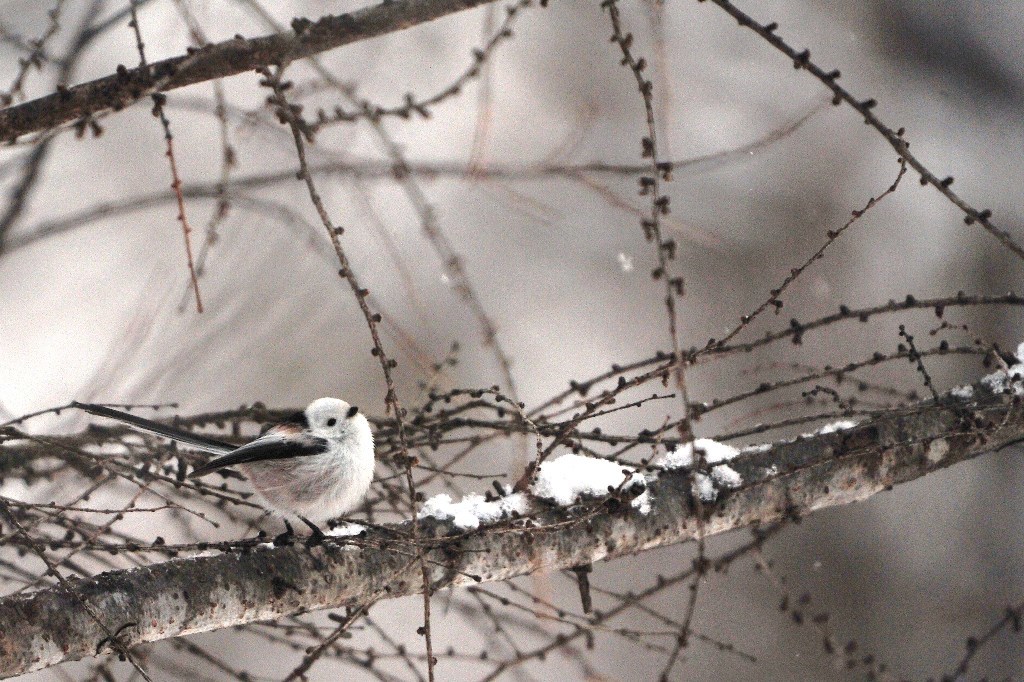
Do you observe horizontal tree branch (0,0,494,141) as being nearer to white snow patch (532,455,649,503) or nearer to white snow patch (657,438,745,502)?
white snow patch (532,455,649,503)

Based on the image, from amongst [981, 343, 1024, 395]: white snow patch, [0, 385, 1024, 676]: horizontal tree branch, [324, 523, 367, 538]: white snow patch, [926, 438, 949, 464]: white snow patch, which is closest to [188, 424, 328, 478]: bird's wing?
[324, 523, 367, 538]: white snow patch

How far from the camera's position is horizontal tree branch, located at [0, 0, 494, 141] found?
1.66 m

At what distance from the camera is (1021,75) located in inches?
258

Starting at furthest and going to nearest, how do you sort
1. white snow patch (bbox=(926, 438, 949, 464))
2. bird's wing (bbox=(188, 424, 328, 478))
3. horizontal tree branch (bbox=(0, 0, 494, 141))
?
white snow patch (bbox=(926, 438, 949, 464)), bird's wing (bbox=(188, 424, 328, 478)), horizontal tree branch (bbox=(0, 0, 494, 141))

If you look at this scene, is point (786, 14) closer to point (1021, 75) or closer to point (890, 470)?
point (1021, 75)

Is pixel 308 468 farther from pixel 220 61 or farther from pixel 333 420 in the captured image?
pixel 220 61

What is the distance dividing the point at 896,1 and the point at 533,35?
245 centimetres

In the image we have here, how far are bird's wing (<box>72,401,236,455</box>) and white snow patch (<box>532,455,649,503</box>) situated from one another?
0.75 m

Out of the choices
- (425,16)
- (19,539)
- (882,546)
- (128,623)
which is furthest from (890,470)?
(882,546)

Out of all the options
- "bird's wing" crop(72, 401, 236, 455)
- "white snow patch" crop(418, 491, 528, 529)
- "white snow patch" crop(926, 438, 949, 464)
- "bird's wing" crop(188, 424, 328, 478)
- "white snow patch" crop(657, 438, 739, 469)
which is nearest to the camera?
"bird's wing" crop(72, 401, 236, 455)

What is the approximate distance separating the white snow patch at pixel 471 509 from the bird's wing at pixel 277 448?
398 millimetres

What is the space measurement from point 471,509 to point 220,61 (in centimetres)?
107

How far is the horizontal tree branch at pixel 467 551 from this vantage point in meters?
1.72

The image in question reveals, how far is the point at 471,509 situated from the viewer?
2.20 meters
